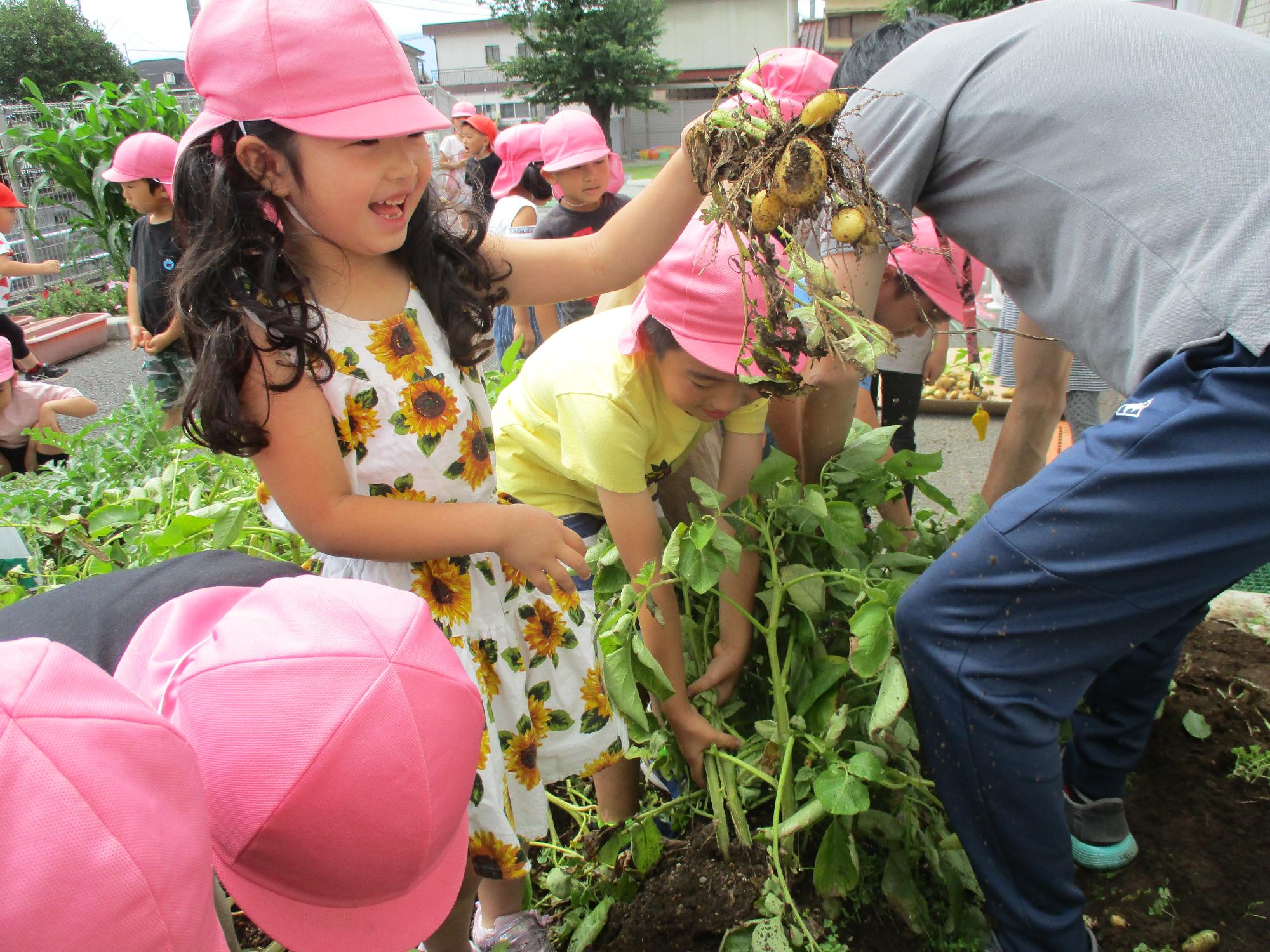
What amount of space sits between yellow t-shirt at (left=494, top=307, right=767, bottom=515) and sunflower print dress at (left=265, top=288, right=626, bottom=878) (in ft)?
0.58

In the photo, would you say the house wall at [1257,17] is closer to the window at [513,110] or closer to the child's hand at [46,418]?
the child's hand at [46,418]

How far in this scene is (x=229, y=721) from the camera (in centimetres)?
74

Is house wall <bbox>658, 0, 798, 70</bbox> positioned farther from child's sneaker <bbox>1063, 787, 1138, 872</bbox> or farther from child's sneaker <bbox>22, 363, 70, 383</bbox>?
child's sneaker <bbox>1063, 787, 1138, 872</bbox>

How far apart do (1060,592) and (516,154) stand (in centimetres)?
415

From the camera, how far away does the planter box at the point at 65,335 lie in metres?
6.83

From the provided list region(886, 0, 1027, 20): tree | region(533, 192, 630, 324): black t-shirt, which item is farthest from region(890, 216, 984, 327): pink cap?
region(886, 0, 1027, 20): tree

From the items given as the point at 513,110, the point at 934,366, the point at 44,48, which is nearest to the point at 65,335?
the point at 934,366

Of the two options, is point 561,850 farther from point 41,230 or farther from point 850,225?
point 41,230

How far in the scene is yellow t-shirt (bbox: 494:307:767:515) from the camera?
1.47 m

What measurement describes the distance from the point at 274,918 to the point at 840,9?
72.2 feet

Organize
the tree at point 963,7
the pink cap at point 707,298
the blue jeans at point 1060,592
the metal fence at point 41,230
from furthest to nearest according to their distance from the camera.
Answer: the tree at point 963,7 → the metal fence at point 41,230 → the pink cap at point 707,298 → the blue jeans at point 1060,592

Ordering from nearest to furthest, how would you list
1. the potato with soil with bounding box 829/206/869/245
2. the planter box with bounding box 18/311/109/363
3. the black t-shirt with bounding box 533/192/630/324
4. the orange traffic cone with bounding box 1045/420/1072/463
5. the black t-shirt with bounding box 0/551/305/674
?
the black t-shirt with bounding box 0/551/305/674 < the potato with soil with bounding box 829/206/869/245 < the orange traffic cone with bounding box 1045/420/1072/463 < the black t-shirt with bounding box 533/192/630/324 < the planter box with bounding box 18/311/109/363

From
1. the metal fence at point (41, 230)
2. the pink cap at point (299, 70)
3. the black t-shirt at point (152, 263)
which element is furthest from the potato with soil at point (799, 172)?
the metal fence at point (41, 230)

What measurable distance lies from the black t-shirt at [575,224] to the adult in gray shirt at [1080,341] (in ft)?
8.19
